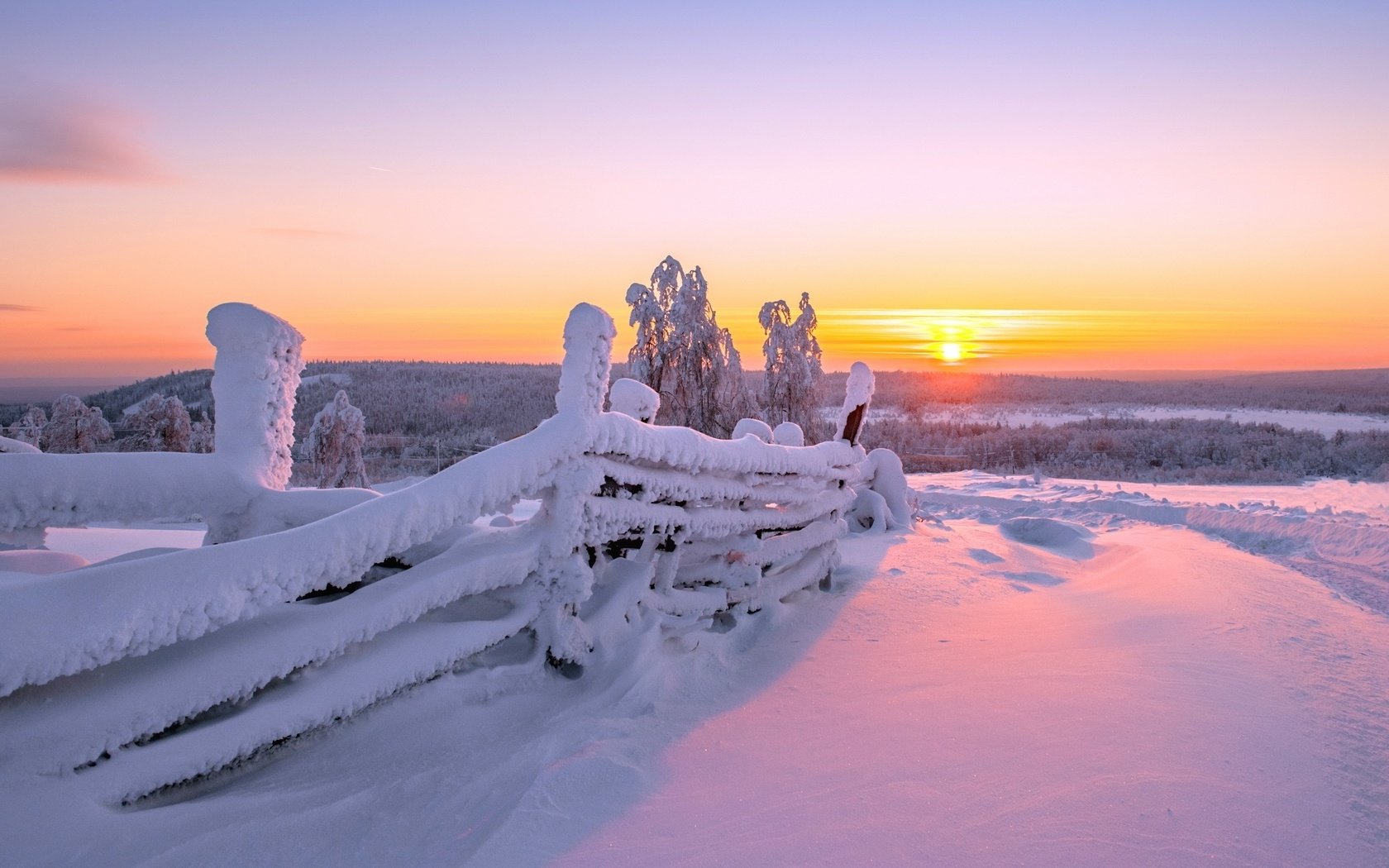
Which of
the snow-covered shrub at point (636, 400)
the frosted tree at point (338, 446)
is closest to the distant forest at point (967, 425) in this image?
the frosted tree at point (338, 446)

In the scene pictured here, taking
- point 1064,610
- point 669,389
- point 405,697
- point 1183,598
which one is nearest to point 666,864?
point 405,697

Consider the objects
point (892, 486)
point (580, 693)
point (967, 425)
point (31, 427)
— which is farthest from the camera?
point (967, 425)

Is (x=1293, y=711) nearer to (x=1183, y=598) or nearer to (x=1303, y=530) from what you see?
(x=1183, y=598)

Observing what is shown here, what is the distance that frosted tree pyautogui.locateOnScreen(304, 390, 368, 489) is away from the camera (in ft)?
53.0

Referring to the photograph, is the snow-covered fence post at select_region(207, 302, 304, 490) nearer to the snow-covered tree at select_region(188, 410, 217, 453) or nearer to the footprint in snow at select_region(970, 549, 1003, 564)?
the footprint in snow at select_region(970, 549, 1003, 564)

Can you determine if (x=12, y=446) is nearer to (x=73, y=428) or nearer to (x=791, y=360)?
(x=73, y=428)

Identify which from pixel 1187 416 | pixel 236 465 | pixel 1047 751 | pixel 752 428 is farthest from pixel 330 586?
pixel 1187 416

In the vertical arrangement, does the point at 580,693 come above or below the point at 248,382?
below

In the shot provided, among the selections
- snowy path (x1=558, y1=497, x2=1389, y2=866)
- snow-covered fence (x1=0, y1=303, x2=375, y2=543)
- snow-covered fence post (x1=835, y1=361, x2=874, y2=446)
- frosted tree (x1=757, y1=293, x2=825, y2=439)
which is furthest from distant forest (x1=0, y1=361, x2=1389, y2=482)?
snow-covered fence (x1=0, y1=303, x2=375, y2=543)

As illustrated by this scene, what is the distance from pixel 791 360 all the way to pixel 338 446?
39.3ft

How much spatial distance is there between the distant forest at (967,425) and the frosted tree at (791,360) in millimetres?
903

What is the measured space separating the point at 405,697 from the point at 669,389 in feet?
59.0

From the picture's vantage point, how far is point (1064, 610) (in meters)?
5.37

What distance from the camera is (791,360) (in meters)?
22.4
